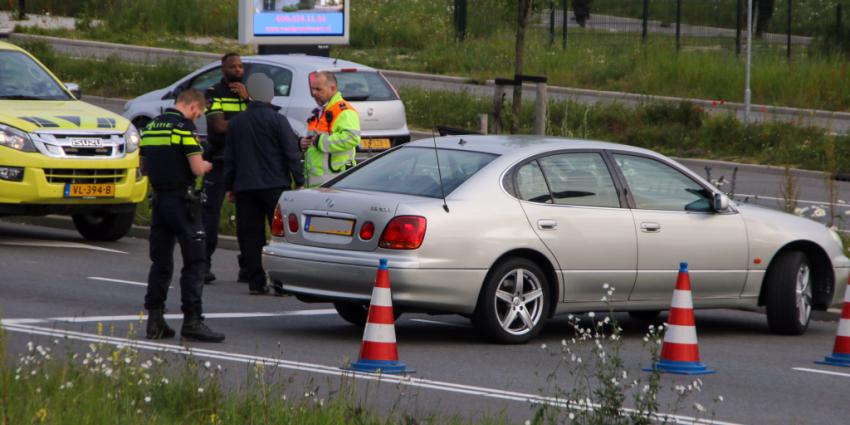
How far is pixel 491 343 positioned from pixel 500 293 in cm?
43

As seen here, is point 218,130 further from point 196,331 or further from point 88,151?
point 196,331

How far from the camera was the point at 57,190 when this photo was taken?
48.5ft

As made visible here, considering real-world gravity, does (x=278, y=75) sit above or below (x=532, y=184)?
above

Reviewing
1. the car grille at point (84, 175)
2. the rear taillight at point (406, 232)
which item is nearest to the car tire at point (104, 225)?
the car grille at point (84, 175)

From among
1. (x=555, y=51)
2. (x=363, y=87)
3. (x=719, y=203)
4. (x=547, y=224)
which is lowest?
(x=547, y=224)

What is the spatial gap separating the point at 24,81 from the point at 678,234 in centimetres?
782

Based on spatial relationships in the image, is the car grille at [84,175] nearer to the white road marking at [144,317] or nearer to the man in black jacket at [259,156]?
the man in black jacket at [259,156]

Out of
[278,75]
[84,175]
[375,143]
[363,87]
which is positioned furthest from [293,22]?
[84,175]

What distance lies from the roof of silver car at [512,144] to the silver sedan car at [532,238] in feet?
0.06

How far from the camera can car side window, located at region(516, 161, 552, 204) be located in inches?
423

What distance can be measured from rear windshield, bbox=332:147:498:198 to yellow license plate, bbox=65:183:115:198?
450 centimetres

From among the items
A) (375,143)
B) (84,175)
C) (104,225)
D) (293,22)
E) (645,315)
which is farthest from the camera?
(293,22)

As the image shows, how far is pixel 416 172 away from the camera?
10844 millimetres

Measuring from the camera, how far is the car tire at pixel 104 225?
628 inches
